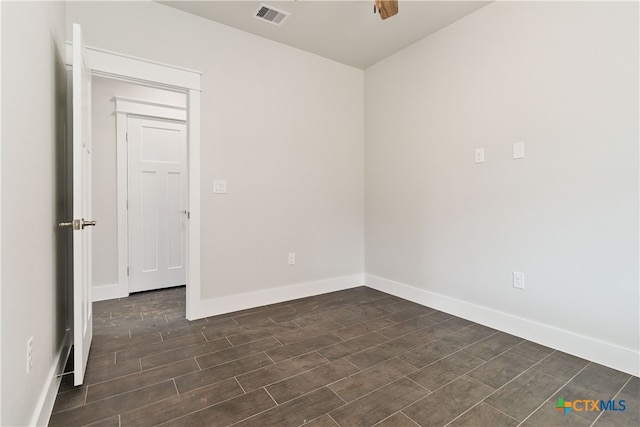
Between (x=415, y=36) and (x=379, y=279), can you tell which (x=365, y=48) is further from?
(x=379, y=279)

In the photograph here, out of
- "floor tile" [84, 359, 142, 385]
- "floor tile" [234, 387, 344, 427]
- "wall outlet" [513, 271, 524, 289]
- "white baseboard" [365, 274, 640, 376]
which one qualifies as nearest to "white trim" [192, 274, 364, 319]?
"white baseboard" [365, 274, 640, 376]

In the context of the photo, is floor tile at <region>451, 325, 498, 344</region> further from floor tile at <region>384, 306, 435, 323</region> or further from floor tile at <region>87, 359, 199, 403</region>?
floor tile at <region>87, 359, 199, 403</region>

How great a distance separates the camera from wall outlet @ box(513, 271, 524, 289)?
7.85 ft

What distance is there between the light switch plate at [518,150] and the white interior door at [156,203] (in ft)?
10.8

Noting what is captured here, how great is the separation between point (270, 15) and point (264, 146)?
1.10m

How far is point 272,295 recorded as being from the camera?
317 cm

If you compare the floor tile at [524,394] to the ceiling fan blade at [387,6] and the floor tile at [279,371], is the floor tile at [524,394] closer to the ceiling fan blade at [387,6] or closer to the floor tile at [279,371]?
the floor tile at [279,371]

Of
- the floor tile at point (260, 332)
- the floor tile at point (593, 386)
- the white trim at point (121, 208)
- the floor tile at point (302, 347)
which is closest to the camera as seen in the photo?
the floor tile at point (593, 386)

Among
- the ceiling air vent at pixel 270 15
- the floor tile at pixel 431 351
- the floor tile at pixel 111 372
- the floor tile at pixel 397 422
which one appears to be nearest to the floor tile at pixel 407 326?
the floor tile at pixel 431 351

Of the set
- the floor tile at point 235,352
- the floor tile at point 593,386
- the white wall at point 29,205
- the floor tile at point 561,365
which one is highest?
the white wall at point 29,205

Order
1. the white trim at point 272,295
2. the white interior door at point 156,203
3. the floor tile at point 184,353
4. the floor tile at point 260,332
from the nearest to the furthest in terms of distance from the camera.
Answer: the floor tile at point 184,353 → the floor tile at point 260,332 → the white trim at point 272,295 → the white interior door at point 156,203

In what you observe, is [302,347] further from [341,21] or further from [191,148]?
[341,21]

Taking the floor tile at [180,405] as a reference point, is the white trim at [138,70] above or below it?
above

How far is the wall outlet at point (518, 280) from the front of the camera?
2393 millimetres
